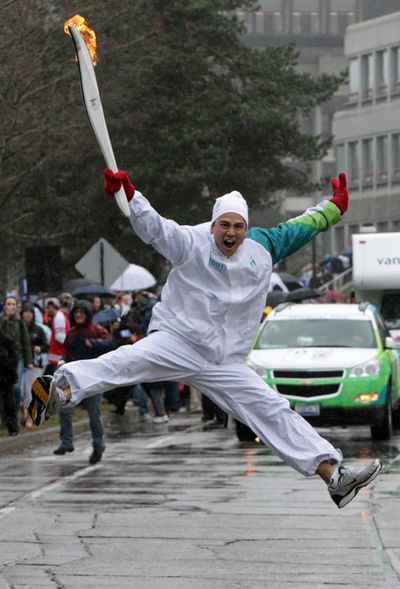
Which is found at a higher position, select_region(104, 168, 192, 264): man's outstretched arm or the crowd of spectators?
select_region(104, 168, 192, 264): man's outstretched arm

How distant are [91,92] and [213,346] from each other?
1589 mm

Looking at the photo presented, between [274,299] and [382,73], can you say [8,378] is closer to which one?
[274,299]

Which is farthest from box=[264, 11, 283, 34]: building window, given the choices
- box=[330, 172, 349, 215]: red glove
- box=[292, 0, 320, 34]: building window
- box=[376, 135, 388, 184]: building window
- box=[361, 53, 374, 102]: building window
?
box=[330, 172, 349, 215]: red glove

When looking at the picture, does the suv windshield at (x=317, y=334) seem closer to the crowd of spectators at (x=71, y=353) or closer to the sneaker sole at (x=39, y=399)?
the crowd of spectators at (x=71, y=353)

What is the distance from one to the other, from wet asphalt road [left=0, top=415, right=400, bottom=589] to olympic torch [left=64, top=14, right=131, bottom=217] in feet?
7.36

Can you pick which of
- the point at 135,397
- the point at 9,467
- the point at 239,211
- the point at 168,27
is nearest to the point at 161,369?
the point at 239,211

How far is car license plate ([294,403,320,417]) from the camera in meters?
22.3

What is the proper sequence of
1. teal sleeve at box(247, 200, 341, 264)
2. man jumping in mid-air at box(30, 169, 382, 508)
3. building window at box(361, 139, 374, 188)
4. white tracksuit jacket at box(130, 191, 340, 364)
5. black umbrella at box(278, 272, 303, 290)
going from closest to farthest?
man jumping in mid-air at box(30, 169, 382, 508) → white tracksuit jacket at box(130, 191, 340, 364) → teal sleeve at box(247, 200, 341, 264) → black umbrella at box(278, 272, 303, 290) → building window at box(361, 139, 374, 188)

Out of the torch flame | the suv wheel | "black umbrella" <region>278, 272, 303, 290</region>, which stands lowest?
the suv wheel

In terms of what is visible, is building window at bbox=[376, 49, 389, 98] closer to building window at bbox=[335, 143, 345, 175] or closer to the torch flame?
building window at bbox=[335, 143, 345, 175]

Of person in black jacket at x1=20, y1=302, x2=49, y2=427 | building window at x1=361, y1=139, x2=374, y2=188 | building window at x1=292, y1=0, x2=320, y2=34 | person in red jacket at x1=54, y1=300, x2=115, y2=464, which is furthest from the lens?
building window at x1=292, y1=0, x2=320, y2=34

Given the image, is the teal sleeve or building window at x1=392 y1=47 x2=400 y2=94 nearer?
the teal sleeve

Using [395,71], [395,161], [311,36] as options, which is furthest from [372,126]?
[311,36]

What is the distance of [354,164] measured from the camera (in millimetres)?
90062
